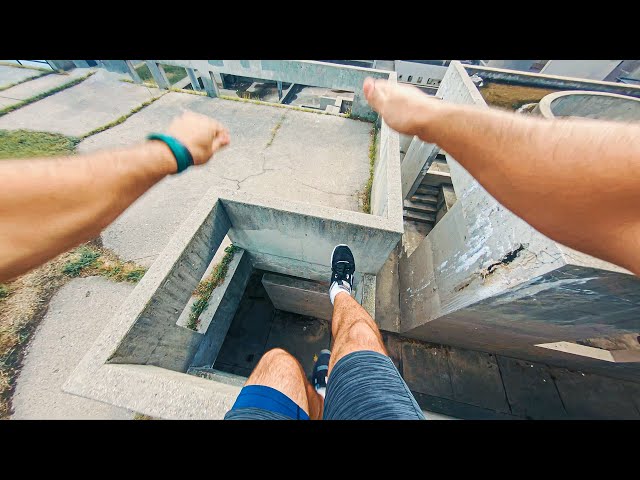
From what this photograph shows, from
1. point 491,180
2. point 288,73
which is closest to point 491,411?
point 491,180

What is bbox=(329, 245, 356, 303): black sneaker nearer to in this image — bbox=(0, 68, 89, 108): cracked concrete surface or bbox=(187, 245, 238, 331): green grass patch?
bbox=(187, 245, 238, 331): green grass patch

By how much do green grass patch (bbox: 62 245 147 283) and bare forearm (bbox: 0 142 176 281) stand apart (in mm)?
2619

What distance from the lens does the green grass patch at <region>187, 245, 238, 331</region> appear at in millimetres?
3010

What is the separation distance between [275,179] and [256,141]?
1.34 metres

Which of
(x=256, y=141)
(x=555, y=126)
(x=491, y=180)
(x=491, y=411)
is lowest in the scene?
(x=491, y=411)

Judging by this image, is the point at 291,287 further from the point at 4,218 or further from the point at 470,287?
the point at 4,218

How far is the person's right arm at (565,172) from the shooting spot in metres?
0.76

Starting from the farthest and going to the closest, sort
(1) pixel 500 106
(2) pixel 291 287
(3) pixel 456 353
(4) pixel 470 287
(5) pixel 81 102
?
(5) pixel 81 102, (1) pixel 500 106, (3) pixel 456 353, (2) pixel 291 287, (4) pixel 470 287

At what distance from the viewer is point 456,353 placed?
4.79 metres

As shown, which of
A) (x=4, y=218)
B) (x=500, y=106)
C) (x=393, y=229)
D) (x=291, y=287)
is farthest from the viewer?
(x=500, y=106)

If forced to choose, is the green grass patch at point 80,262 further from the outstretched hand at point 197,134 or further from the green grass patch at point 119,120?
the green grass patch at point 119,120

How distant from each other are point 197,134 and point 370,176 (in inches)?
140

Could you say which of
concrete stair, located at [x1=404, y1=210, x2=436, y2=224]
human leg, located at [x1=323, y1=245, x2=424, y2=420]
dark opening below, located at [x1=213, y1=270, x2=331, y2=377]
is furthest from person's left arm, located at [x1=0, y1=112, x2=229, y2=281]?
concrete stair, located at [x1=404, y1=210, x2=436, y2=224]

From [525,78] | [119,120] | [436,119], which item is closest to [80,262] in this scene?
[119,120]
